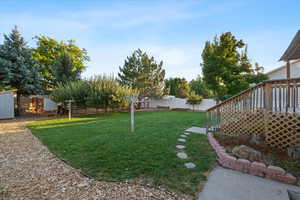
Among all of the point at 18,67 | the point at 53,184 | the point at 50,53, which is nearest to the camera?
the point at 53,184

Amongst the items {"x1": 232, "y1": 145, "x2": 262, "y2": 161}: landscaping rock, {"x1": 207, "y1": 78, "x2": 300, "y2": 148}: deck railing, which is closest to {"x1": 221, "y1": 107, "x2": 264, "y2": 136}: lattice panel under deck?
{"x1": 207, "y1": 78, "x2": 300, "y2": 148}: deck railing

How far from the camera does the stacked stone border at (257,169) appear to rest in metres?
2.23

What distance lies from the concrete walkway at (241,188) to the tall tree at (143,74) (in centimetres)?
1385

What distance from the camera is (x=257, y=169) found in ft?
7.94

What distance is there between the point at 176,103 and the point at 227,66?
7.23 metres

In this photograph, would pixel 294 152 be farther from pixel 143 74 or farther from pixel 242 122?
pixel 143 74

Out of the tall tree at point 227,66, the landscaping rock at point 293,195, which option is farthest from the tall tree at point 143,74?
the landscaping rock at point 293,195

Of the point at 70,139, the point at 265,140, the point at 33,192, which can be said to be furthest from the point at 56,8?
the point at 265,140

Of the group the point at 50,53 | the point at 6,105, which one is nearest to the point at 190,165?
the point at 6,105

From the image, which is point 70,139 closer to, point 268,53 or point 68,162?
point 68,162

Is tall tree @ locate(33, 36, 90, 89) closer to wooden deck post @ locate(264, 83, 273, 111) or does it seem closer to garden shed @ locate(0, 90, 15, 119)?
garden shed @ locate(0, 90, 15, 119)

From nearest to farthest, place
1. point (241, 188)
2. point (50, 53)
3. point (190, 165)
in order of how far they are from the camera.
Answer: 1. point (241, 188)
2. point (190, 165)
3. point (50, 53)

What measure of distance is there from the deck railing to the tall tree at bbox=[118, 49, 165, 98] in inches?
474

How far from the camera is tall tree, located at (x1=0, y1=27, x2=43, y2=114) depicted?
9.40 metres
